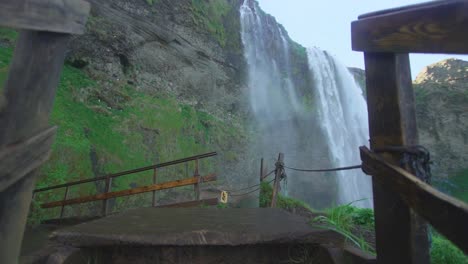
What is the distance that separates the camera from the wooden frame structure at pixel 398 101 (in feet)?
4.60

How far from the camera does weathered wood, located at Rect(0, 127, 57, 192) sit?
1.65 metres

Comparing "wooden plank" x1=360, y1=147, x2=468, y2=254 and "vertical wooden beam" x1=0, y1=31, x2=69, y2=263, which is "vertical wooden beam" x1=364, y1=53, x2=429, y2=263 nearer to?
"wooden plank" x1=360, y1=147, x2=468, y2=254

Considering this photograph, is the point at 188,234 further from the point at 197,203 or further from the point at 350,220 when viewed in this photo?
the point at 197,203

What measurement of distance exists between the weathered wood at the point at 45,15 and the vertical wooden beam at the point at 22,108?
→ 10 centimetres

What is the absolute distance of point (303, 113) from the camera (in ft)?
79.7

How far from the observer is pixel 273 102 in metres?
23.6

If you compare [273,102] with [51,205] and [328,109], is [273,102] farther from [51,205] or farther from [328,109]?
[51,205]

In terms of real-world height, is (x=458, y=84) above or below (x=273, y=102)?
above

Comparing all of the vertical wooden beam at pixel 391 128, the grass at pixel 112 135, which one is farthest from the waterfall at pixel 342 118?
the vertical wooden beam at pixel 391 128

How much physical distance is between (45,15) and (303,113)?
23.3 metres

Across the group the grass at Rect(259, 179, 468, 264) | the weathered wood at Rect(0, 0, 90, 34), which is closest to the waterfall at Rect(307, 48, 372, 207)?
the grass at Rect(259, 179, 468, 264)

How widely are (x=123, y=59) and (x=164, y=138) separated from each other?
4194mm

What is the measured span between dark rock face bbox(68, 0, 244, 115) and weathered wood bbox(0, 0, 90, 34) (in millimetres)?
11768

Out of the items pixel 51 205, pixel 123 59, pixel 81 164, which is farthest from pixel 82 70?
pixel 51 205
